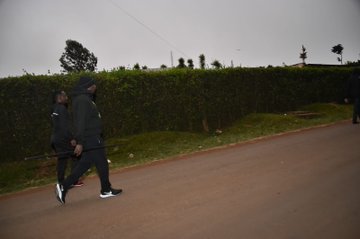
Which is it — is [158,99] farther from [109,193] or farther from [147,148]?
[109,193]

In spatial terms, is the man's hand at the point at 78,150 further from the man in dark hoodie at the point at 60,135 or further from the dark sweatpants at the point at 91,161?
the man in dark hoodie at the point at 60,135

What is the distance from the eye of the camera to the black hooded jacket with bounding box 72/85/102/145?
17.7ft

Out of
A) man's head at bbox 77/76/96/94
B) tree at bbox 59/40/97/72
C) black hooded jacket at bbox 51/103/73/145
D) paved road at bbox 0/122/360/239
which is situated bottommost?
paved road at bbox 0/122/360/239

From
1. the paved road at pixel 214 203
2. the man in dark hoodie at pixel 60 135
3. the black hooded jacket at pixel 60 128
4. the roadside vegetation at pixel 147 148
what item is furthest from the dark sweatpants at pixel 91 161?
the roadside vegetation at pixel 147 148

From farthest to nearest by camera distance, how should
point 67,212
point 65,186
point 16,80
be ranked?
point 16,80 → point 65,186 → point 67,212

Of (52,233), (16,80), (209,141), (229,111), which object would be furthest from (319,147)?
(16,80)

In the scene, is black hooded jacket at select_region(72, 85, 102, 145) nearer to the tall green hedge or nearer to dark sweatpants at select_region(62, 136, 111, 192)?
dark sweatpants at select_region(62, 136, 111, 192)

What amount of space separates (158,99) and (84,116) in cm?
838

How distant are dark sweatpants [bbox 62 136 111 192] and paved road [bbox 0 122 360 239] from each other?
40cm

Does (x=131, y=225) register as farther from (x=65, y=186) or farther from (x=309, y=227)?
(x=309, y=227)

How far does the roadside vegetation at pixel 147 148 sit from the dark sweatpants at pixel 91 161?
254 cm

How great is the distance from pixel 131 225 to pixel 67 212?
4.58 ft

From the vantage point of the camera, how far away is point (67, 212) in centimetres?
525

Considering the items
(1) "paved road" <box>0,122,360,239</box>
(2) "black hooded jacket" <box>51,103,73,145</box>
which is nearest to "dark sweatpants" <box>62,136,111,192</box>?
(1) "paved road" <box>0,122,360,239</box>
